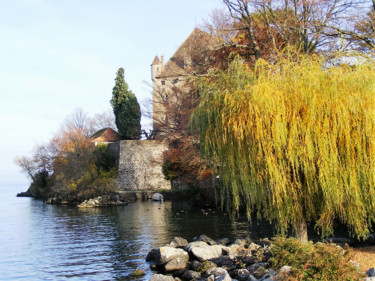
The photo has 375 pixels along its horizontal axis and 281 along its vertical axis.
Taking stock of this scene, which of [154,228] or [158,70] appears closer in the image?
[154,228]

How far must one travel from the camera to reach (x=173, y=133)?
33.8 meters

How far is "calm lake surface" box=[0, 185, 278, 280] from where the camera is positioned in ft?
40.1

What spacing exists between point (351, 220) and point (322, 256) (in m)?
3.00

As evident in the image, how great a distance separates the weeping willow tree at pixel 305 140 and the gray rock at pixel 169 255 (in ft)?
11.2

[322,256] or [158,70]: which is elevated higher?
[158,70]

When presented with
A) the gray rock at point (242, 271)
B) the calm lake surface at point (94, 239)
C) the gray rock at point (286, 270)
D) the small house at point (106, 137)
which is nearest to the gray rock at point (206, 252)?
the calm lake surface at point (94, 239)

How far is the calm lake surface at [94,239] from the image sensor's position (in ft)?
40.1

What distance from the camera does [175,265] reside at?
460 inches

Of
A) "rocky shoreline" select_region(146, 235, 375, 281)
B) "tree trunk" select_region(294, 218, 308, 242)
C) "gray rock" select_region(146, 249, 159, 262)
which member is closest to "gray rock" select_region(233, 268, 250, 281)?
"rocky shoreline" select_region(146, 235, 375, 281)

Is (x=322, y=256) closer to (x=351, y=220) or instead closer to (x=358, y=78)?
(x=351, y=220)

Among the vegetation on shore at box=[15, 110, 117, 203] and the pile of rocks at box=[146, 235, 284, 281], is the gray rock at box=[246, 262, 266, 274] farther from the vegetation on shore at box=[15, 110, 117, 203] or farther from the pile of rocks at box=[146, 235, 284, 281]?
the vegetation on shore at box=[15, 110, 117, 203]

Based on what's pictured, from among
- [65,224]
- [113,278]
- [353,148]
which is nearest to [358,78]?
[353,148]

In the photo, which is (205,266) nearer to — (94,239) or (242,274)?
(242,274)

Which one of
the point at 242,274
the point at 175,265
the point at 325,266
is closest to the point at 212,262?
the point at 175,265
